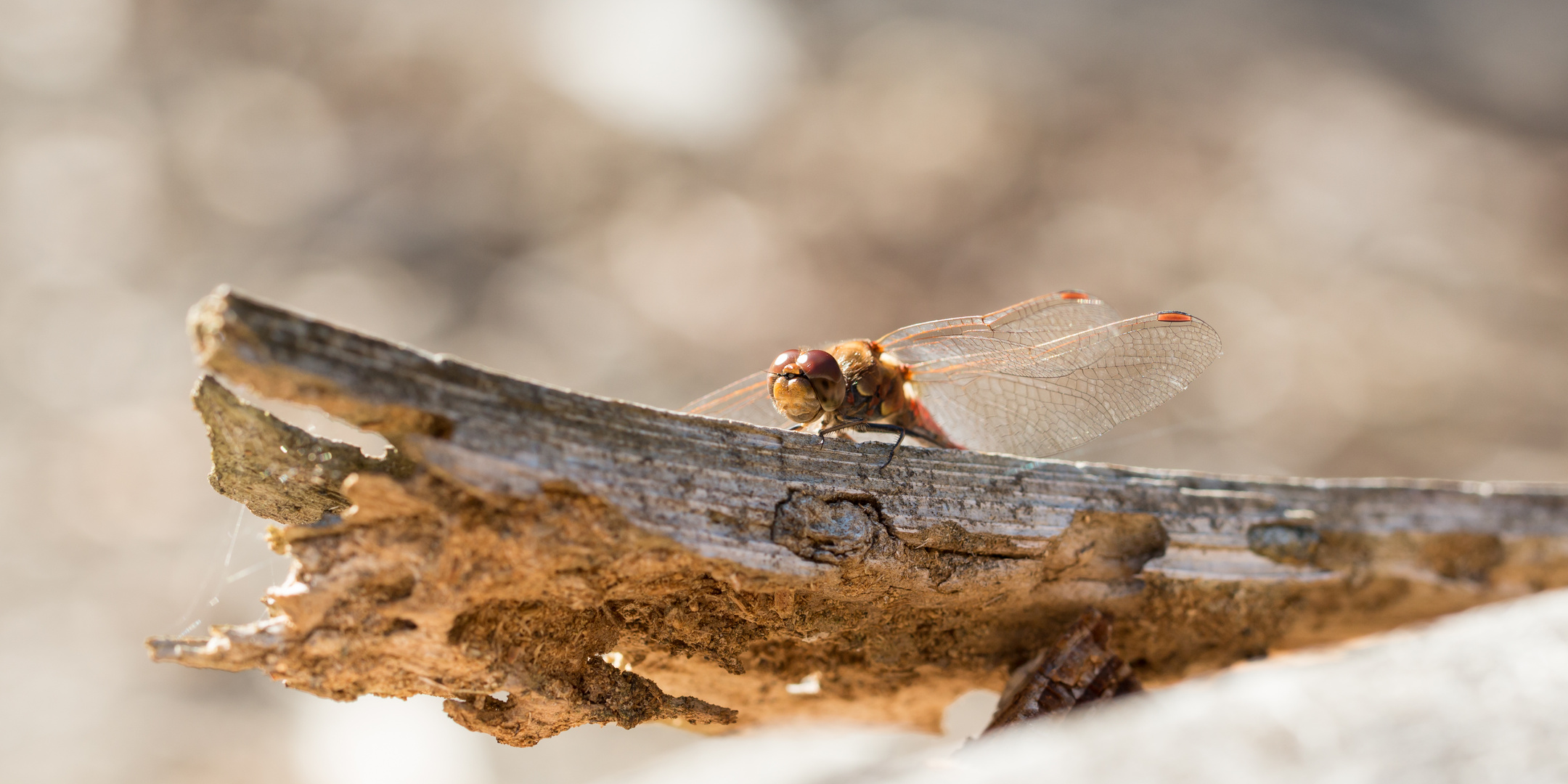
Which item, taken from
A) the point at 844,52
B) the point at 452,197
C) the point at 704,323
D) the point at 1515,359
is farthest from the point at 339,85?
the point at 1515,359

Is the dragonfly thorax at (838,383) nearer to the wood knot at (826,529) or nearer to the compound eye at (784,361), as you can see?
the compound eye at (784,361)

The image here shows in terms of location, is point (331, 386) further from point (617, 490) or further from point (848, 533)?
point (848, 533)

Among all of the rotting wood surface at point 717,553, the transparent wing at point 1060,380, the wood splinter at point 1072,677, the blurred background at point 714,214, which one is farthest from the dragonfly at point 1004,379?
the blurred background at point 714,214

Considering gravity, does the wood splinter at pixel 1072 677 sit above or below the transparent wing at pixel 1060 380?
below

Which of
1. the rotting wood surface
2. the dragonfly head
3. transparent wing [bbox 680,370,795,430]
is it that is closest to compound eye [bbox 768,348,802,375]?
the dragonfly head

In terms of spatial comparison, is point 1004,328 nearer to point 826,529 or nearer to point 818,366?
point 818,366

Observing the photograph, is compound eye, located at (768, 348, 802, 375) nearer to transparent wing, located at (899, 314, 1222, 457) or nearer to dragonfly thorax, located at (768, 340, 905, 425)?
dragonfly thorax, located at (768, 340, 905, 425)
